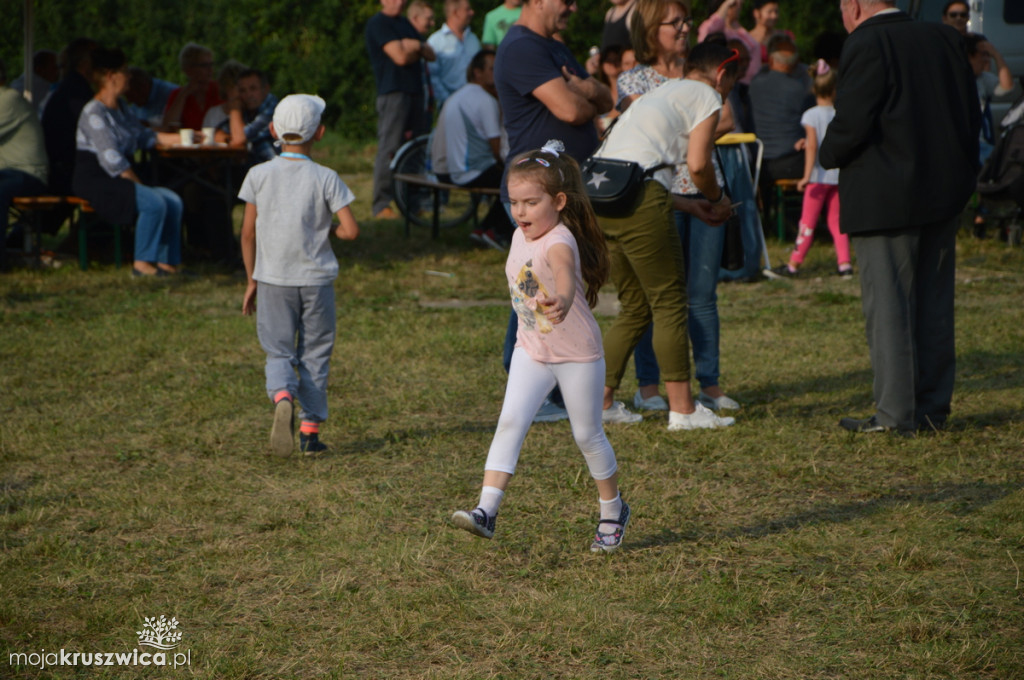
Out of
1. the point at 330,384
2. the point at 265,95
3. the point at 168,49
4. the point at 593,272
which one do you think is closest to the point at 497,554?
the point at 593,272

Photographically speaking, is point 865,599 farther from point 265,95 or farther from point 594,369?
point 265,95

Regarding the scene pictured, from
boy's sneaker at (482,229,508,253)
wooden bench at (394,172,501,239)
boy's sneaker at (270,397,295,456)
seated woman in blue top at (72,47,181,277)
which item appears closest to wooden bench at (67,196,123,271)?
seated woman in blue top at (72,47,181,277)

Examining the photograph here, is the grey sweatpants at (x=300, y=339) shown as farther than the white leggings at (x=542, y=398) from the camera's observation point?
Yes

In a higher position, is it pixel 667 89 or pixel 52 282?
pixel 667 89

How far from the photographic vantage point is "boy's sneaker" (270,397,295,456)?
16.6 feet

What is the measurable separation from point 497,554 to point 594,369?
0.74m

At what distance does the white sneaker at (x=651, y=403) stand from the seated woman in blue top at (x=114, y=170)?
5.34 m

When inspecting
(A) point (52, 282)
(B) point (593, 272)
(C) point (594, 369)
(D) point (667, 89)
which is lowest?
(A) point (52, 282)

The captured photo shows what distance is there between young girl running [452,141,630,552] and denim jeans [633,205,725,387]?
6.43 feet

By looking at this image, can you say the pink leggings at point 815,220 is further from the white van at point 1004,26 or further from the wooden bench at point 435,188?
the white van at point 1004,26

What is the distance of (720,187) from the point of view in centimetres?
554

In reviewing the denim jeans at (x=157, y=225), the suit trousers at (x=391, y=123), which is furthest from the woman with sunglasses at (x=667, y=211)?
the suit trousers at (x=391, y=123)

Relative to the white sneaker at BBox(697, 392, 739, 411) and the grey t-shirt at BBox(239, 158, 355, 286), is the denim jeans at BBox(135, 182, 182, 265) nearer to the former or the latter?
the grey t-shirt at BBox(239, 158, 355, 286)

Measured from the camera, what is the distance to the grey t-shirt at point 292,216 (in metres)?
5.15
